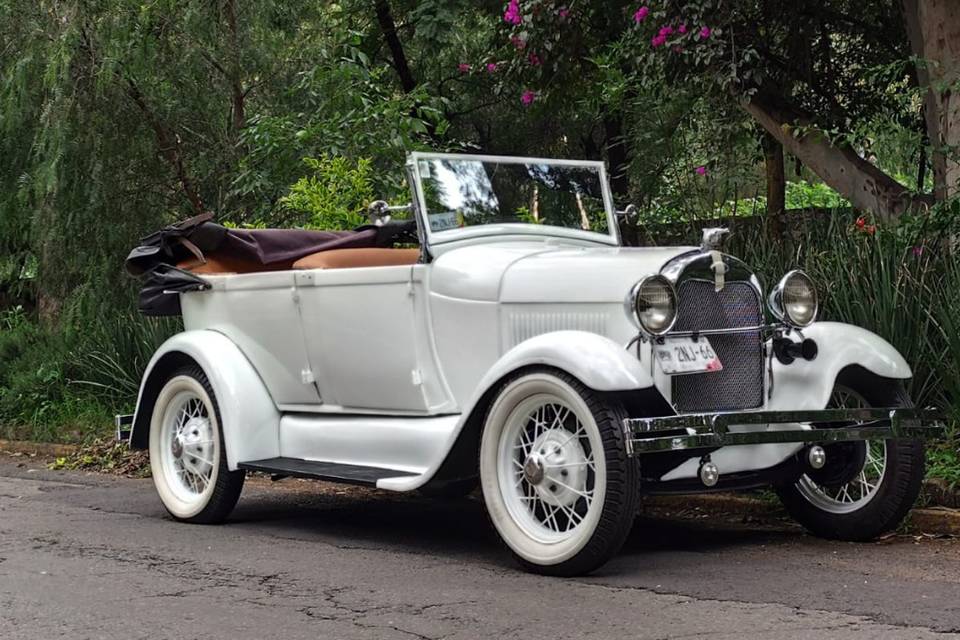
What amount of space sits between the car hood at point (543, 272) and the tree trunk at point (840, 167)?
4.07 m

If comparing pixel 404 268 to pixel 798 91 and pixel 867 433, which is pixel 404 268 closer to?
pixel 867 433

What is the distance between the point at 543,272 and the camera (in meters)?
6.18

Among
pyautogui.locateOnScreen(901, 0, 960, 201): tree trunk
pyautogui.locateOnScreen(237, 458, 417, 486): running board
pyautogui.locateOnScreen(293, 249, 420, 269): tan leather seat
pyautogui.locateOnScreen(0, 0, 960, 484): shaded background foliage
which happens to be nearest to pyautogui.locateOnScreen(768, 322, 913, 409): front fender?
pyautogui.locateOnScreen(237, 458, 417, 486): running board

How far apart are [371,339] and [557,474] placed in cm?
156

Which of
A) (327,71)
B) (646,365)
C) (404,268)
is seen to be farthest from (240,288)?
(327,71)

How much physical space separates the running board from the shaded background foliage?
3430 mm

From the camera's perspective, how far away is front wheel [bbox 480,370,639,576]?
535 cm

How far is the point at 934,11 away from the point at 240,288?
5.23 metres

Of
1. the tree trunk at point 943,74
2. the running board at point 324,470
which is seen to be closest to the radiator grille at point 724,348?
the running board at point 324,470

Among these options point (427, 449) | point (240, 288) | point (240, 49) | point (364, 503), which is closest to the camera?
point (427, 449)

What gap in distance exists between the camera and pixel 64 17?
1285 centimetres

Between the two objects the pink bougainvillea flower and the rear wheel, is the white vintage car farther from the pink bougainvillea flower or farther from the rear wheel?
the pink bougainvillea flower

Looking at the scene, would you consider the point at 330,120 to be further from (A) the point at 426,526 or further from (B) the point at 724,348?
(B) the point at 724,348

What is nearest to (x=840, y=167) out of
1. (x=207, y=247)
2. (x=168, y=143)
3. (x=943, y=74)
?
(x=943, y=74)
